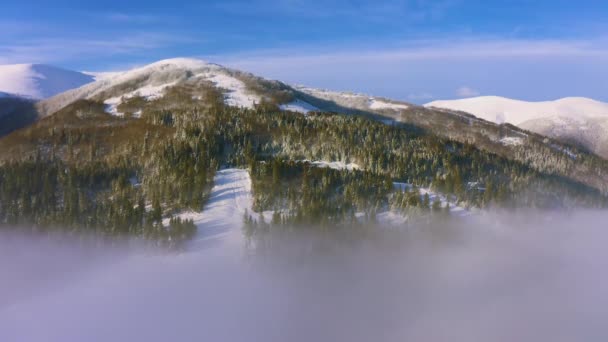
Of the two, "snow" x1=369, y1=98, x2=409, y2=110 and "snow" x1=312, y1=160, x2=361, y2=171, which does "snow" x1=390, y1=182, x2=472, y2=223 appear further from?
"snow" x1=369, y1=98, x2=409, y2=110

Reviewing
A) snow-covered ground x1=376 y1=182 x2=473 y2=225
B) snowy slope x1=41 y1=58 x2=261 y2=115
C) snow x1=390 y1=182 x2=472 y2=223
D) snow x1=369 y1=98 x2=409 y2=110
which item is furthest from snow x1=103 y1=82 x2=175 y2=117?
snow x1=369 y1=98 x2=409 y2=110


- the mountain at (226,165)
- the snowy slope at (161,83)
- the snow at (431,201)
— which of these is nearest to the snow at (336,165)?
the mountain at (226,165)

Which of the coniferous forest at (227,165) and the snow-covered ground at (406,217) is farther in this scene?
the snow-covered ground at (406,217)

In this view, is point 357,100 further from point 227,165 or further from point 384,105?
point 227,165

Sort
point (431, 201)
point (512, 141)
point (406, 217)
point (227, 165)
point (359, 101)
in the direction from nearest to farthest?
point (406, 217)
point (431, 201)
point (227, 165)
point (512, 141)
point (359, 101)

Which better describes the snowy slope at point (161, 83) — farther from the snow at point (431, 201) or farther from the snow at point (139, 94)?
the snow at point (431, 201)

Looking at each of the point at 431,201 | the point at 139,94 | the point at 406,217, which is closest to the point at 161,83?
the point at 139,94

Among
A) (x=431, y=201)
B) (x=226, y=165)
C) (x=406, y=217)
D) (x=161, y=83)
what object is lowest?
(x=406, y=217)
